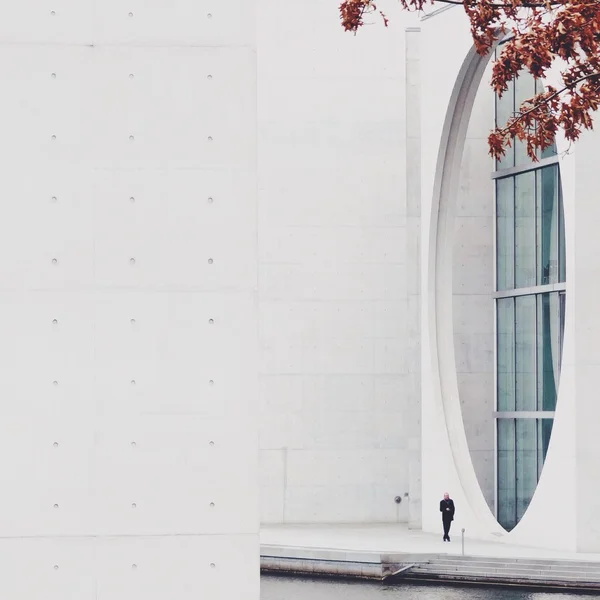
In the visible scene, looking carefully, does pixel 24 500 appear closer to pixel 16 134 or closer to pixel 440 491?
pixel 16 134

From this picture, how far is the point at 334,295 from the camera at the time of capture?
33.0 metres

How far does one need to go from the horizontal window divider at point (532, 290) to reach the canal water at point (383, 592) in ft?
24.2

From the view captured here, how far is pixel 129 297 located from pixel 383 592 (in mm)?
12314

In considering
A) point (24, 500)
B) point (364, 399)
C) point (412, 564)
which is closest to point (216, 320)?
point (24, 500)

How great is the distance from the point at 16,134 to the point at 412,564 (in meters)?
15.2

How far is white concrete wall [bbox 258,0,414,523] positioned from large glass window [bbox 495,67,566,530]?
12.6ft

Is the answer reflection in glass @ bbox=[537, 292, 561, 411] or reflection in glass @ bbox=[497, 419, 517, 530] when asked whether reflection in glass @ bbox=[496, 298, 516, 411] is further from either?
reflection in glass @ bbox=[537, 292, 561, 411]

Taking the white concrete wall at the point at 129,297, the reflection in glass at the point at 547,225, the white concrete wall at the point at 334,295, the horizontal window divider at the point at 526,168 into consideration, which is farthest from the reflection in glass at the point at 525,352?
the white concrete wall at the point at 129,297

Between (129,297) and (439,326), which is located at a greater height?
(439,326)

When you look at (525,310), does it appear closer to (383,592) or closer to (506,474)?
(506,474)

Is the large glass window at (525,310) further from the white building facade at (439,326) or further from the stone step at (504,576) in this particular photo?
the stone step at (504,576)

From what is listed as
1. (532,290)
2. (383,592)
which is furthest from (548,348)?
(383,592)

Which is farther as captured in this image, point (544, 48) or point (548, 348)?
point (548, 348)

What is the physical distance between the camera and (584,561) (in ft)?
73.2
